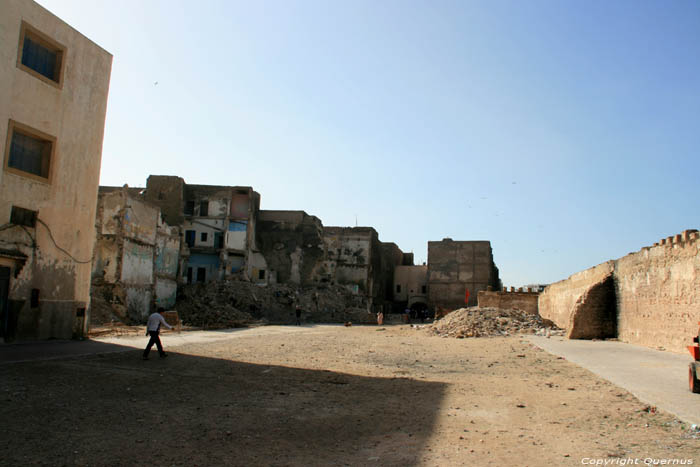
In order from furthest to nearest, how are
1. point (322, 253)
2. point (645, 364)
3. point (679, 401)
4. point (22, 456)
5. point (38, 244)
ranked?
point (322, 253), point (38, 244), point (645, 364), point (679, 401), point (22, 456)

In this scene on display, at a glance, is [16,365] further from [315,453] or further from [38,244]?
[315,453]

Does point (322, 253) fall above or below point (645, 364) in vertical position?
above

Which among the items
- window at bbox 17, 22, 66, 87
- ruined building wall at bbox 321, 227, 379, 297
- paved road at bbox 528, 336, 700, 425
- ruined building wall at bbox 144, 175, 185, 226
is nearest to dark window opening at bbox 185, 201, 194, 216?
ruined building wall at bbox 144, 175, 185, 226

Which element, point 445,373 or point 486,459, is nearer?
point 486,459

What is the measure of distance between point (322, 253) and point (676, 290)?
39675 mm

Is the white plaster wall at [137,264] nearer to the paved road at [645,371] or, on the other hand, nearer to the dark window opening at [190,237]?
the dark window opening at [190,237]

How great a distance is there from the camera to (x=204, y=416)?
23.1 ft

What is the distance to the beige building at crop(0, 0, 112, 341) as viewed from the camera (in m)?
14.0

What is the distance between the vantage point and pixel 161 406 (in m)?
7.57

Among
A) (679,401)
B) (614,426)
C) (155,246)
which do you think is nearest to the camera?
(614,426)

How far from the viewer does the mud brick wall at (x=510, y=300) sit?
37312mm

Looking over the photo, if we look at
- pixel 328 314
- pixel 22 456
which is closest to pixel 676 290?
pixel 22 456

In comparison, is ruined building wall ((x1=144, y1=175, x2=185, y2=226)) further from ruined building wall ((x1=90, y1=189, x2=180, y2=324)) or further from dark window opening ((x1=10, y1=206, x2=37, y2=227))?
dark window opening ((x1=10, y1=206, x2=37, y2=227))

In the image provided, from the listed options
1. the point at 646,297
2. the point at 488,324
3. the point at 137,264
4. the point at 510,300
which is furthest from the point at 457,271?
the point at 646,297
